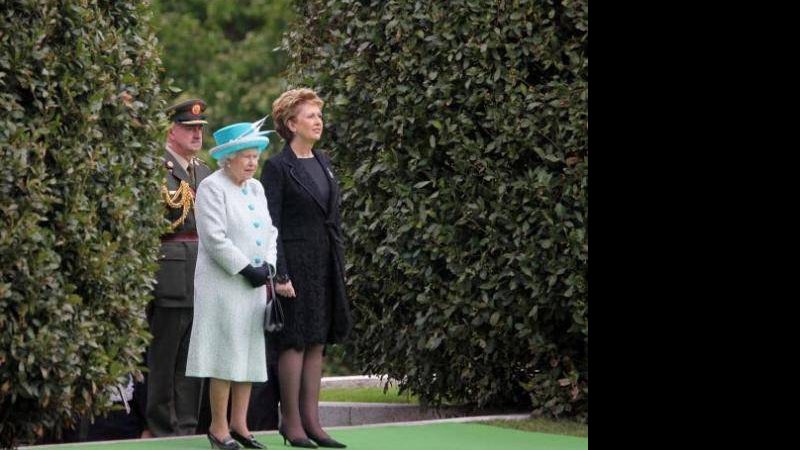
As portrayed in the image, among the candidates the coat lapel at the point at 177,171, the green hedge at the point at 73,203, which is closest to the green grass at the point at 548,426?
the coat lapel at the point at 177,171

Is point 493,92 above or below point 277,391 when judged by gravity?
above

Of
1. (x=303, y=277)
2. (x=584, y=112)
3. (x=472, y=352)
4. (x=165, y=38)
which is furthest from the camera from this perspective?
(x=165, y=38)

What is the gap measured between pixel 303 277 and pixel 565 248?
6.34 ft

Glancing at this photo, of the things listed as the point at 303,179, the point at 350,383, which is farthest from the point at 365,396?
the point at 303,179

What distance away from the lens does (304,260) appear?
31.0ft

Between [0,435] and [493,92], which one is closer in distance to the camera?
[0,435]

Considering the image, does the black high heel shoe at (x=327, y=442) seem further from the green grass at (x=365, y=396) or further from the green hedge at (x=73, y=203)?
the green grass at (x=365, y=396)

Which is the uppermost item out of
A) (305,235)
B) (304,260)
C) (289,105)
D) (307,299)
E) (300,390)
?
(289,105)

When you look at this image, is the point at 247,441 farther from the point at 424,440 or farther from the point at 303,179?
the point at 303,179

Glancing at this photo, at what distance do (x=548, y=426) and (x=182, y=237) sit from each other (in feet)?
8.57
